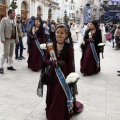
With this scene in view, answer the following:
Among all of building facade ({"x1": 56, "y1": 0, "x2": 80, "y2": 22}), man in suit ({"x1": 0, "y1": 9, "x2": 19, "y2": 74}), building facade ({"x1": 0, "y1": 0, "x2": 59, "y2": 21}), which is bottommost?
man in suit ({"x1": 0, "y1": 9, "x2": 19, "y2": 74})

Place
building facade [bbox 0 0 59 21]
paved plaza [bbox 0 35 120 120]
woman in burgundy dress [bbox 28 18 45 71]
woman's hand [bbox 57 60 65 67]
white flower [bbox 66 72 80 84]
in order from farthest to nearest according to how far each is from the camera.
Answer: building facade [bbox 0 0 59 21] → woman in burgundy dress [bbox 28 18 45 71] → paved plaza [bbox 0 35 120 120] → woman's hand [bbox 57 60 65 67] → white flower [bbox 66 72 80 84]

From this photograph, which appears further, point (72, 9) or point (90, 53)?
A: point (72, 9)

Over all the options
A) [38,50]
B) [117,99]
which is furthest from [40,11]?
[117,99]

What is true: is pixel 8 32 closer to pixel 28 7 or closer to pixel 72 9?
pixel 28 7

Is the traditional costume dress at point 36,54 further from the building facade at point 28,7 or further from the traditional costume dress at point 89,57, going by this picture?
the building facade at point 28,7

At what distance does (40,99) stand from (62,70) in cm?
145

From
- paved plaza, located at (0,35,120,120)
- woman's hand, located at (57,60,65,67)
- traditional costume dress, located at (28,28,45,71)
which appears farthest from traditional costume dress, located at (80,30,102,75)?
woman's hand, located at (57,60,65,67)

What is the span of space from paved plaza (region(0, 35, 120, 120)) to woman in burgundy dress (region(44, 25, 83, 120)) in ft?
1.65

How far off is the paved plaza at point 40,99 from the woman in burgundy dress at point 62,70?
504 mm

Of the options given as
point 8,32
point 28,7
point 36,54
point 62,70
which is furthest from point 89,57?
point 28,7

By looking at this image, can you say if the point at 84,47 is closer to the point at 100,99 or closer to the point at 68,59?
the point at 100,99

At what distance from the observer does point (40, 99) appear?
489 cm

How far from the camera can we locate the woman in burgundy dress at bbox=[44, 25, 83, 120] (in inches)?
141

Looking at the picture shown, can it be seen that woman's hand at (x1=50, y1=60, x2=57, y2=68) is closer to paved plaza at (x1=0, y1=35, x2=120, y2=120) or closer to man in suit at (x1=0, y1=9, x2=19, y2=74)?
paved plaza at (x1=0, y1=35, x2=120, y2=120)
